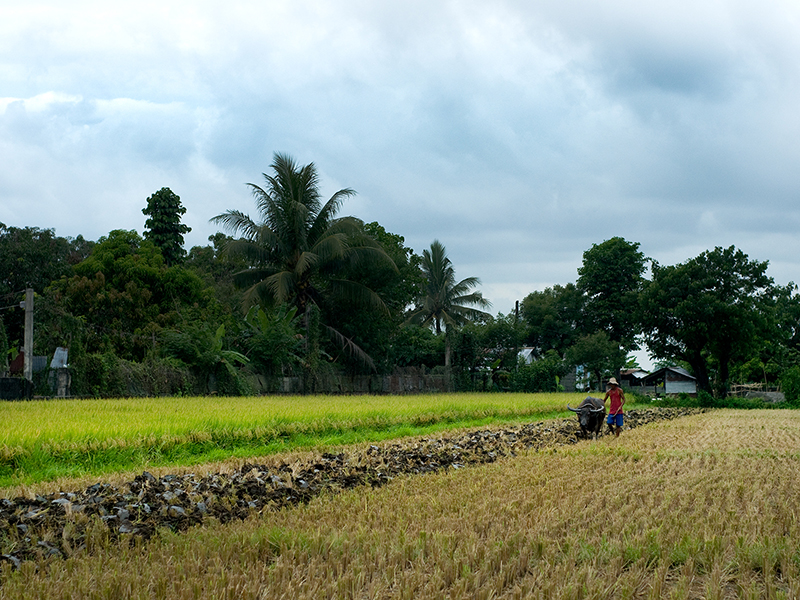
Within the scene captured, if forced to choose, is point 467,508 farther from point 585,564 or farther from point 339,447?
point 339,447

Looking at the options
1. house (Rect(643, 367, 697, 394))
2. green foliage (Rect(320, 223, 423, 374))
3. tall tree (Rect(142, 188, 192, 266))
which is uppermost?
tall tree (Rect(142, 188, 192, 266))

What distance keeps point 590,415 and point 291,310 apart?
613 inches

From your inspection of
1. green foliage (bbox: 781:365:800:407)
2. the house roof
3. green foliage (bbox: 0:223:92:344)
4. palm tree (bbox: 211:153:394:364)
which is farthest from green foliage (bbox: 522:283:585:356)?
green foliage (bbox: 0:223:92:344)

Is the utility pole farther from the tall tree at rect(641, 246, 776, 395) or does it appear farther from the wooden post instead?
the tall tree at rect(641, 246, 776, 395)

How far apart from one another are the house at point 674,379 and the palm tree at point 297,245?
34674mm

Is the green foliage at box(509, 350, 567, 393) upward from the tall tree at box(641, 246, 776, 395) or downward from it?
downward

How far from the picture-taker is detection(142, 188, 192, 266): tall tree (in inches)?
1383

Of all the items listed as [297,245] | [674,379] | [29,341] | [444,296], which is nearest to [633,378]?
[674,379]

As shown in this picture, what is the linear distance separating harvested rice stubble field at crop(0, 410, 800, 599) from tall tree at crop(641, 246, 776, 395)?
27302 millimetres

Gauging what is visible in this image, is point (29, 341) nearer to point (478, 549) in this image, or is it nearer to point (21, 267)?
point (21, 267)

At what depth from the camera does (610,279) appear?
48281mm

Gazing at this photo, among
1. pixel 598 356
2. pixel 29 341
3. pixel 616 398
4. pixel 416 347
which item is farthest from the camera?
pixel 416 347

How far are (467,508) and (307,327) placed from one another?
2330 centimetres

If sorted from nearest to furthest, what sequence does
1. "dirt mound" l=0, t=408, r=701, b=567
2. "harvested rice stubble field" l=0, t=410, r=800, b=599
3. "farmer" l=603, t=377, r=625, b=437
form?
"harvested rice stubble field" l=0, t=410, r=800, b=599 < "dirt mound" l=0, t=408, r=701, b=567 < "farmer" l=603, t=377, r=625, b=437
